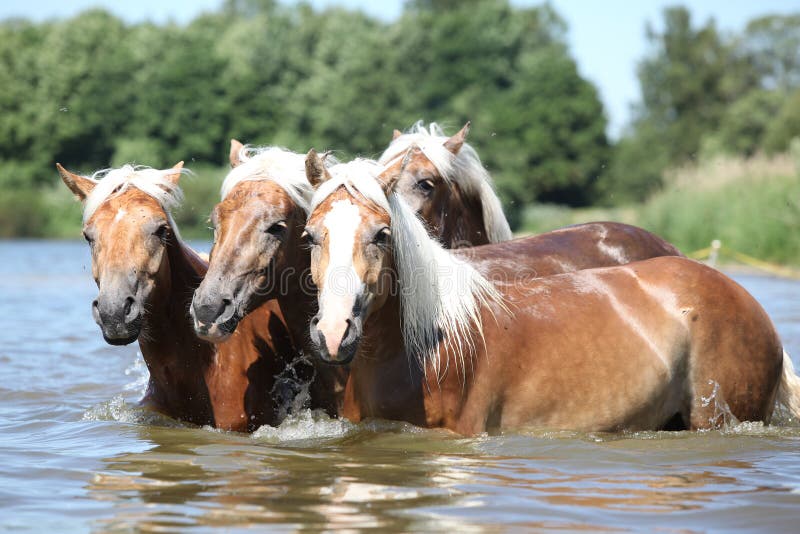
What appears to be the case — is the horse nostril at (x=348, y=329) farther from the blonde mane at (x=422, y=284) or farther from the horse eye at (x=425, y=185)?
the horse eye at (x=425, y=185)

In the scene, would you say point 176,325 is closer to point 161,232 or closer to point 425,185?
point 161,232

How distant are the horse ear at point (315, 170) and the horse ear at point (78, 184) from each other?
1.21 m

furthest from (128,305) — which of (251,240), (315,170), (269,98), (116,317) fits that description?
(269,98)

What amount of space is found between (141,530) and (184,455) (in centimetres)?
120

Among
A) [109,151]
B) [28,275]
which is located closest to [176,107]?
[109,151]

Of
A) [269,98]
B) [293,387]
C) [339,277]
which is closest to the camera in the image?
[339,277]

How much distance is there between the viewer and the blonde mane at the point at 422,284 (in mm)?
4305

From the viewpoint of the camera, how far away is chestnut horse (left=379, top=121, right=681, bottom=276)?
231 inches

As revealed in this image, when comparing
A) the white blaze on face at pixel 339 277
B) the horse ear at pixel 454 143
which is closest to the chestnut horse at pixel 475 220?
the horse ear at pixel 454 143

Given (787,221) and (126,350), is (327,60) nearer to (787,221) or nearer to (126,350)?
(787,221)

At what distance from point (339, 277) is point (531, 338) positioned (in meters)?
1.13

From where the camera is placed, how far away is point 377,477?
420cm

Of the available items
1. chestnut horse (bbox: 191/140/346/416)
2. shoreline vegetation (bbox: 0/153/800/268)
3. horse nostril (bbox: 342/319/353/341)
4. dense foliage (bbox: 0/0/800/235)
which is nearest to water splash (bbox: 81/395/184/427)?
chestnut horse (bbox: 191/140/346/416)

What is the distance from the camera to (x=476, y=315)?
4.66 metres
